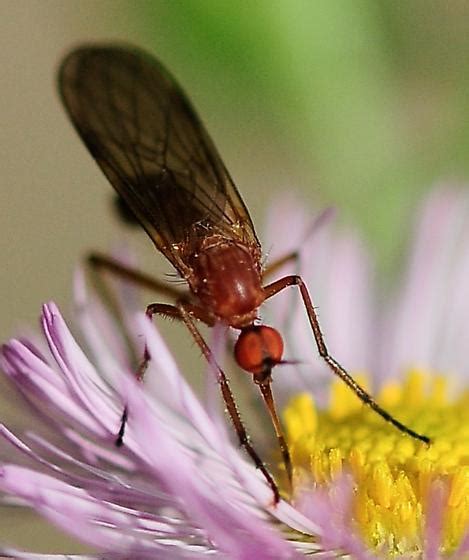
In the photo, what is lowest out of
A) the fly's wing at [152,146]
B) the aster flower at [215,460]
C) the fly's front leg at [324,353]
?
the aster flower at [215,460]

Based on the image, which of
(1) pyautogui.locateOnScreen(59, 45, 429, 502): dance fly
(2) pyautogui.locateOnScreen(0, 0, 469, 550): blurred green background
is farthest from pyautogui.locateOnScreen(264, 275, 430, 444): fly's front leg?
(2) pyautogui.locateOnScreen(0, 0, 469, 550): blurred green background

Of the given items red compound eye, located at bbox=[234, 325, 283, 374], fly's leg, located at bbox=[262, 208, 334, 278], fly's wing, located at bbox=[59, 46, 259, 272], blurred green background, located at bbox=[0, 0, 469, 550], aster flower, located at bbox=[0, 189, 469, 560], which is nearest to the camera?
aster flower, located at bbox=[0, 189, 469, 560]

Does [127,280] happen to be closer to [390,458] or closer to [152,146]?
[152,146]

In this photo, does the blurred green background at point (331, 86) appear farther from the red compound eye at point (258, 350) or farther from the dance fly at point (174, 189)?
the red compound eye at point (258, 350)

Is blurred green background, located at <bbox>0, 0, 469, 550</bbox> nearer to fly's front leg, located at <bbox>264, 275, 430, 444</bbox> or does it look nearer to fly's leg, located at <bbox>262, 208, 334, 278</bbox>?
fly's leg, located at <bbox>262, 208, 334, 278</bbox>

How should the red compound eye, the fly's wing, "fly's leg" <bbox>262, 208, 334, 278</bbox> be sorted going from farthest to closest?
"fly's leg" <bbox>262, 208, 334, 278</bbox>, the fly's wing, the red compound eye

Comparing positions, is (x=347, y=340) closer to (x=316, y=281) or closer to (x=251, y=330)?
(x=316, y=281)

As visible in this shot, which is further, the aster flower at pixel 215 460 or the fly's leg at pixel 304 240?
the fly's leg at pixel 304 240

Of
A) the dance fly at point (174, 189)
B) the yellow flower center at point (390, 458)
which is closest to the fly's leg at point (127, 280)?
the dance fly at point (174, 189)
